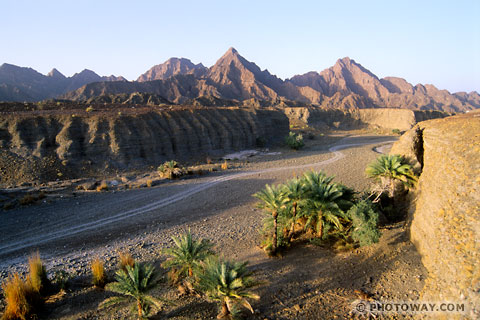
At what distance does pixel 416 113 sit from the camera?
68.5 m

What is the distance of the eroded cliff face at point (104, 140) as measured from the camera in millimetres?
22500

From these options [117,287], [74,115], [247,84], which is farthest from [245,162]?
[247,84]

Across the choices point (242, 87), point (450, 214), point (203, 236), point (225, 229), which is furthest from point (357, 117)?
point (450, 214)

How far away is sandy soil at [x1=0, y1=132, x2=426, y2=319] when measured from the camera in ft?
20.7

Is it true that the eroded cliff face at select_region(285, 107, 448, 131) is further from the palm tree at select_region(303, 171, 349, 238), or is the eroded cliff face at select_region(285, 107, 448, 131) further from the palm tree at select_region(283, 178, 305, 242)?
the palm tree at select_region(283, 178, 305, 242)

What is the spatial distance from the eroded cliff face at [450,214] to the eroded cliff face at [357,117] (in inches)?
2517

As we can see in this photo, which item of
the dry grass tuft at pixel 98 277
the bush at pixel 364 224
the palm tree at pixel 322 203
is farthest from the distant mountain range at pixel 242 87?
the bush at pixel 364 224

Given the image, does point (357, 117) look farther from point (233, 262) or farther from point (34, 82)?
point (34, 82)

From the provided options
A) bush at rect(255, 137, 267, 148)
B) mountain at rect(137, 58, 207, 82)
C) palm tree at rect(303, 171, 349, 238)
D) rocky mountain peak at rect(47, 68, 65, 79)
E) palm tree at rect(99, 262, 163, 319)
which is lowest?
palm tree at rect(99, 262, 163, 319)

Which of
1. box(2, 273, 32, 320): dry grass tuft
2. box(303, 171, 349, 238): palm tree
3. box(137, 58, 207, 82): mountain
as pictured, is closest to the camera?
box(2, 273, 32, 320): dry grass tuft

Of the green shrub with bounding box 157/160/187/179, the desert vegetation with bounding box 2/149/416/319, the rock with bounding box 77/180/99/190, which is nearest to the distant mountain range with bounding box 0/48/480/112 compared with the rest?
the green shrub with bounding box 157/160/187/179

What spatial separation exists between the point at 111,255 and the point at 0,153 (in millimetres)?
20188

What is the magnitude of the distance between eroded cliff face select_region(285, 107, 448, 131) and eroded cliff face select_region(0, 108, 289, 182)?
4293 cm

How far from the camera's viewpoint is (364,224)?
→ 7836 millimetres
